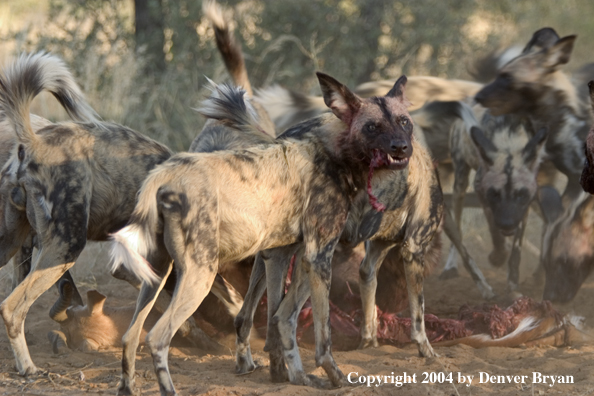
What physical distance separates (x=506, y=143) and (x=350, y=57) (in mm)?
3705

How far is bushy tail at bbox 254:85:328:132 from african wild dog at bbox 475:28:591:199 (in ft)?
4.08

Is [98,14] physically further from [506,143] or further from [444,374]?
[444,374]

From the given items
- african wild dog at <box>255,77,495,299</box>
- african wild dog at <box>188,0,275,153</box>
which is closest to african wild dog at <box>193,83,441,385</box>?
african wild dog at <box>188,0,275,153</box>

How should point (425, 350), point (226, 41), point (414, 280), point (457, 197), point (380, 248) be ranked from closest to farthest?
point (425, 350)
point (414, 280)
point (380, 248)
point (226, 41)
point (457, 197)

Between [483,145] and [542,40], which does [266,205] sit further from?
[542,40]

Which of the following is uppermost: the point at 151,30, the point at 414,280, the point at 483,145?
the point at 151,30

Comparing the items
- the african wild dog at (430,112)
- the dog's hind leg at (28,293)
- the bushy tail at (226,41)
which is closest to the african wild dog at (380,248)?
the dog's hind leg at (28,293)

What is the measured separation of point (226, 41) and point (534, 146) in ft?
7.64

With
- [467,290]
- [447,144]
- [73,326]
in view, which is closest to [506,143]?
[447,144]

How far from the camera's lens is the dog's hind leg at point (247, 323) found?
147 inches

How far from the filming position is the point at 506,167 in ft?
18.2

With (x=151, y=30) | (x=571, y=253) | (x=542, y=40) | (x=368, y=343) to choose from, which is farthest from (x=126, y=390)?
(x=151, y=30)

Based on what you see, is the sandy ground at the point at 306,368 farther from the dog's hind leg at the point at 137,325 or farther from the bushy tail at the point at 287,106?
the bushy tail at the point at 287,106

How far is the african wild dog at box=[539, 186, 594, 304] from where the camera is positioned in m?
4.91
